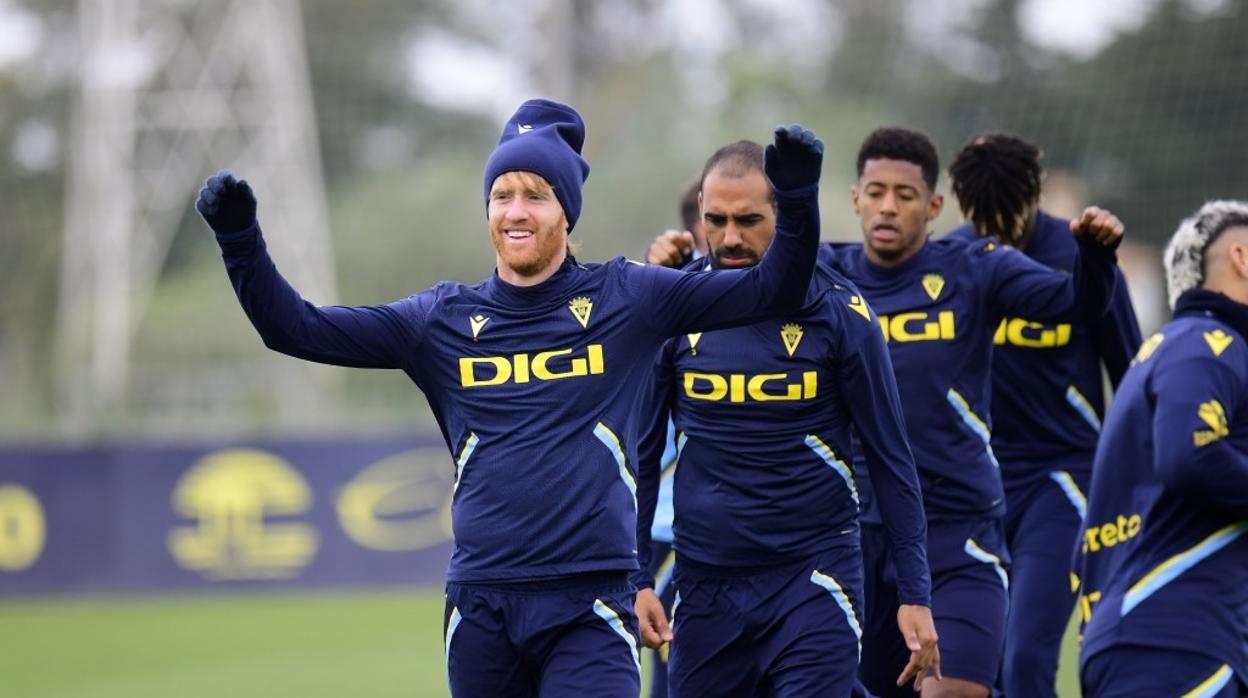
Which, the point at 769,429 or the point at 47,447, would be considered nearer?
the point at 769,429

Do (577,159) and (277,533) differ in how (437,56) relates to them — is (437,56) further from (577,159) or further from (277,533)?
(577,159)

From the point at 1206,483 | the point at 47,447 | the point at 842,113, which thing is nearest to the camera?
the point at 1206,483

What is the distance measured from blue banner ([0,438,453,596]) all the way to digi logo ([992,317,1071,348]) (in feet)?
34.2

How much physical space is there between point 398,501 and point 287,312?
1244 cm

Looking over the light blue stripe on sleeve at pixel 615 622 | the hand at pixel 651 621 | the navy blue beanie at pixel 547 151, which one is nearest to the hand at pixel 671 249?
the navy blue beanie at pixel 547 151

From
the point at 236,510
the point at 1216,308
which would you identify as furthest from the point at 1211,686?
the point at 236,510

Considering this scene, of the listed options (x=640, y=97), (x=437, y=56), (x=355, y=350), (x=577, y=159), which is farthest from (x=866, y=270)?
(x=437, y=56)

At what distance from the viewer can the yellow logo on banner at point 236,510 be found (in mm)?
17281

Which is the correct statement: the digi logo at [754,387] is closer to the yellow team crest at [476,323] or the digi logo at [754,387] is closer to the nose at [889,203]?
the yellow team crest at [476,323]

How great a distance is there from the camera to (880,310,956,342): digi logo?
6.72 m

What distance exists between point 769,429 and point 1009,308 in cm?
138

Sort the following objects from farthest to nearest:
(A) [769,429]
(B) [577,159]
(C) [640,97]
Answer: (C) [640,97] < (A) [769,429] < (B) [577,159]

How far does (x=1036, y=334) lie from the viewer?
7.42 metres

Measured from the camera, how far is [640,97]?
25.9m
